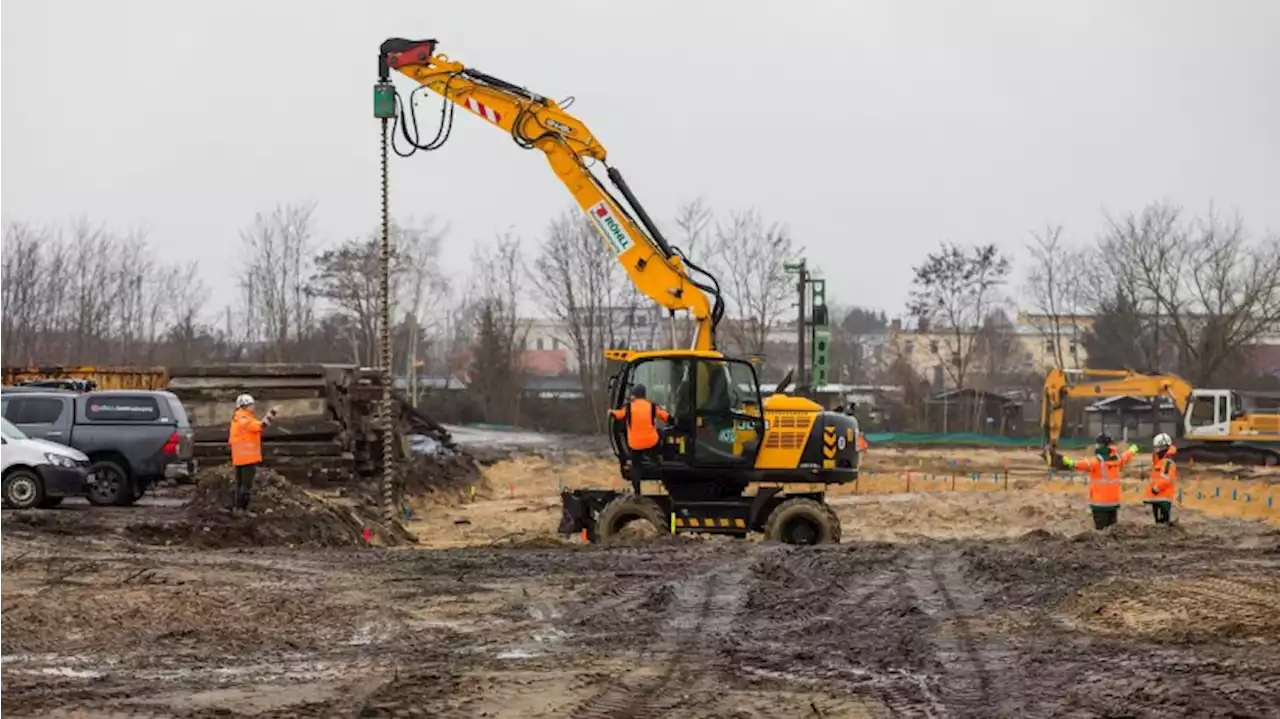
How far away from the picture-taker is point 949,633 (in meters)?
10.0

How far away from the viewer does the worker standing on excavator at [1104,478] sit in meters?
19.0

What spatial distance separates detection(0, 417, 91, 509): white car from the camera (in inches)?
767

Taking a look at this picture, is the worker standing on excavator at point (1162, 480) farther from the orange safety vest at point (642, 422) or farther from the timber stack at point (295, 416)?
the timber stack at point (295, 416)

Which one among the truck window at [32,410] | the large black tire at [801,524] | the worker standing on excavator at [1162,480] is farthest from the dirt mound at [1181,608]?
the truck window at [32,410]

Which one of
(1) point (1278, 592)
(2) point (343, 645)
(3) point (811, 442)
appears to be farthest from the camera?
(3) point (811, 442)

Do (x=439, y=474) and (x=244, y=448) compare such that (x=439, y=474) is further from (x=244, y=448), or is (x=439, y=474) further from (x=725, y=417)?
(x=725, y=417)

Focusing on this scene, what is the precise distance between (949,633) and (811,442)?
787 cm

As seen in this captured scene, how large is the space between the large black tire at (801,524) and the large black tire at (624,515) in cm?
141

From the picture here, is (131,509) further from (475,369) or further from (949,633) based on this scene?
(475,369)

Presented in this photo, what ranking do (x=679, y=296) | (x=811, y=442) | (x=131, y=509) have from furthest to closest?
(x=131, y=509) < (x=679, y=296) < (x=811, y=442)

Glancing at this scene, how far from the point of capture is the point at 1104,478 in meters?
19.1

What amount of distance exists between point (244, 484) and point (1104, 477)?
11.7 metres

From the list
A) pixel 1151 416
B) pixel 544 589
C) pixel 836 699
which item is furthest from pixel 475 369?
pixel 836 699

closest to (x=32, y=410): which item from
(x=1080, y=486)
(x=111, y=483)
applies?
(x=111, y=483)
